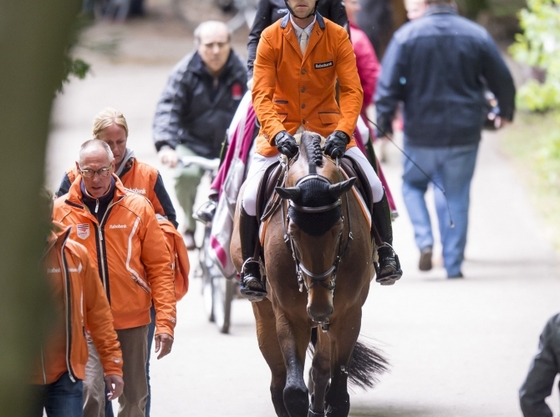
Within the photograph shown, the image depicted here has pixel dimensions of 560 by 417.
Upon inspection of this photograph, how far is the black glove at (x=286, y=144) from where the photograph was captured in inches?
269

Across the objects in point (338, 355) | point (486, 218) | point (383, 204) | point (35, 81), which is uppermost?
point (35, 81)

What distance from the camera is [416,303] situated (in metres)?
12.1

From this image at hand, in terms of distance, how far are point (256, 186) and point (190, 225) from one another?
485 cm

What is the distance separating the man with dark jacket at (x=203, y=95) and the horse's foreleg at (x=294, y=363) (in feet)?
15.0

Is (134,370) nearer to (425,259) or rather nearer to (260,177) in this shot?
(260,177)

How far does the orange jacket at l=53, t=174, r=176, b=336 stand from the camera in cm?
646

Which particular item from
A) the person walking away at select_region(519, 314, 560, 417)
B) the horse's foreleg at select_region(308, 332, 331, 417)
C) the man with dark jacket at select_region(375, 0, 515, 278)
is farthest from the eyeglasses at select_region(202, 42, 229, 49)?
the person walking away at select_region(519, 314, 560, 417)

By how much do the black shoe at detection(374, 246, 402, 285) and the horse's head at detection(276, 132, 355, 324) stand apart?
2.75 feet

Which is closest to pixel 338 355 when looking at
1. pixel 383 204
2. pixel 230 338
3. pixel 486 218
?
pixel 383 204

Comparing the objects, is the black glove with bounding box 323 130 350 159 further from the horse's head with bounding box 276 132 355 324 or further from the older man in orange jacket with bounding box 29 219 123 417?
the older man in orange jacket with bounding box 29 219 123 417

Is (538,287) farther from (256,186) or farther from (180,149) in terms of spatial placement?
(256,186)

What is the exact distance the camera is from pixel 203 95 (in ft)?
38.2

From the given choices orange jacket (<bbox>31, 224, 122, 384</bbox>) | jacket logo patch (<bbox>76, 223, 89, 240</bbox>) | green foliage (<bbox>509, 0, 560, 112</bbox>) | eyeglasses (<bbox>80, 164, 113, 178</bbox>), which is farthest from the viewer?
green foliage (<bbox>509, 0, 560, 112</bbox>)

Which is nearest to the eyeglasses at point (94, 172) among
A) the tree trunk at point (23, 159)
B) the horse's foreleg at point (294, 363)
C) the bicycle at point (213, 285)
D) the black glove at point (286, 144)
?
the black glove at point (286, 144)
